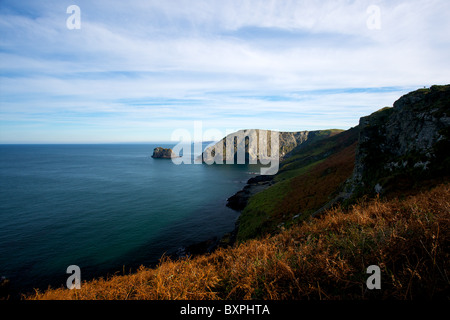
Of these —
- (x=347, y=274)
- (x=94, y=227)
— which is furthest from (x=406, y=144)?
(x=94, y=227)

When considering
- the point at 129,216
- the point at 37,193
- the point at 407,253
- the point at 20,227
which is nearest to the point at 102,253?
the point at 129,216

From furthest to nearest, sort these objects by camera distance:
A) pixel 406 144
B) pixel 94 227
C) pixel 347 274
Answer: pixel 94 227 → pixel 406 144 → pixel 347 274

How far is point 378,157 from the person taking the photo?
74.9 ft

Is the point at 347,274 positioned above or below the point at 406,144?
below

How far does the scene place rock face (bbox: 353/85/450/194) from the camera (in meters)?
16.2

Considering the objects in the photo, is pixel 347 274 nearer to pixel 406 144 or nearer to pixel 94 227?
pixel 406 144

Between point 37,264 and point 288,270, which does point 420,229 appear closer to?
point 288,270

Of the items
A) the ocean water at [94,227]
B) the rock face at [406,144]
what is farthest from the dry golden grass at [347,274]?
the ocean water at [94,227]

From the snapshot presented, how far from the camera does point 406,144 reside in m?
20.2

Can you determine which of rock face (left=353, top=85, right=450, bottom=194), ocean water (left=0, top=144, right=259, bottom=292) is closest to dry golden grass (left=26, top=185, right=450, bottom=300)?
rock face (left=353, top=85, right=450, bottom=194)

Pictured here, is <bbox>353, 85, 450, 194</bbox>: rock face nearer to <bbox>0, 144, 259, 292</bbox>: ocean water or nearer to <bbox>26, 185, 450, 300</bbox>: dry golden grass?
<bbox>26, 185, 450, 300</bbox>: dry golden grass

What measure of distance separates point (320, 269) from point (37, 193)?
101496 millimetres

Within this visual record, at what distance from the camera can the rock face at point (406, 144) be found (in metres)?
16.2

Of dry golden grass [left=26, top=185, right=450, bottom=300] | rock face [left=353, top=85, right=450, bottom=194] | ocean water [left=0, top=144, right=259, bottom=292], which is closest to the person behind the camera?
dry golden grass [left=26, top=185, right=450, bottom=300]
